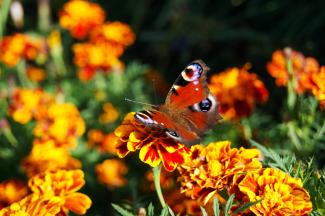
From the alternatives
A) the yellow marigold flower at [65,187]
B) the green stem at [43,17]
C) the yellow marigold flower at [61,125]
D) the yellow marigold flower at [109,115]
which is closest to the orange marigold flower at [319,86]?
the yellow marigold flower at [65,187]

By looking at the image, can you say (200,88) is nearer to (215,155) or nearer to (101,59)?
(215,155)

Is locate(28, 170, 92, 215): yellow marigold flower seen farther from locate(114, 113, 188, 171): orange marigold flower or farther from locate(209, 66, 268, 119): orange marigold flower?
locate(209, 66, 268, 119): orange marigold flower

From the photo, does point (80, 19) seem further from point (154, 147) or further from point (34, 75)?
point (154, 147)

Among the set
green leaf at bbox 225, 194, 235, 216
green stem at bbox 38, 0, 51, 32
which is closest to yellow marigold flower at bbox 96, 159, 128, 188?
green leaf at bbox 225, 194, 235, 216

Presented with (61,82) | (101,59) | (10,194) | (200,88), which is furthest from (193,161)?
(61,82)

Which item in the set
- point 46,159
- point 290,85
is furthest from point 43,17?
point 290,85

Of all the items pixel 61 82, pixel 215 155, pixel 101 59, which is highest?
pixel 215 155
